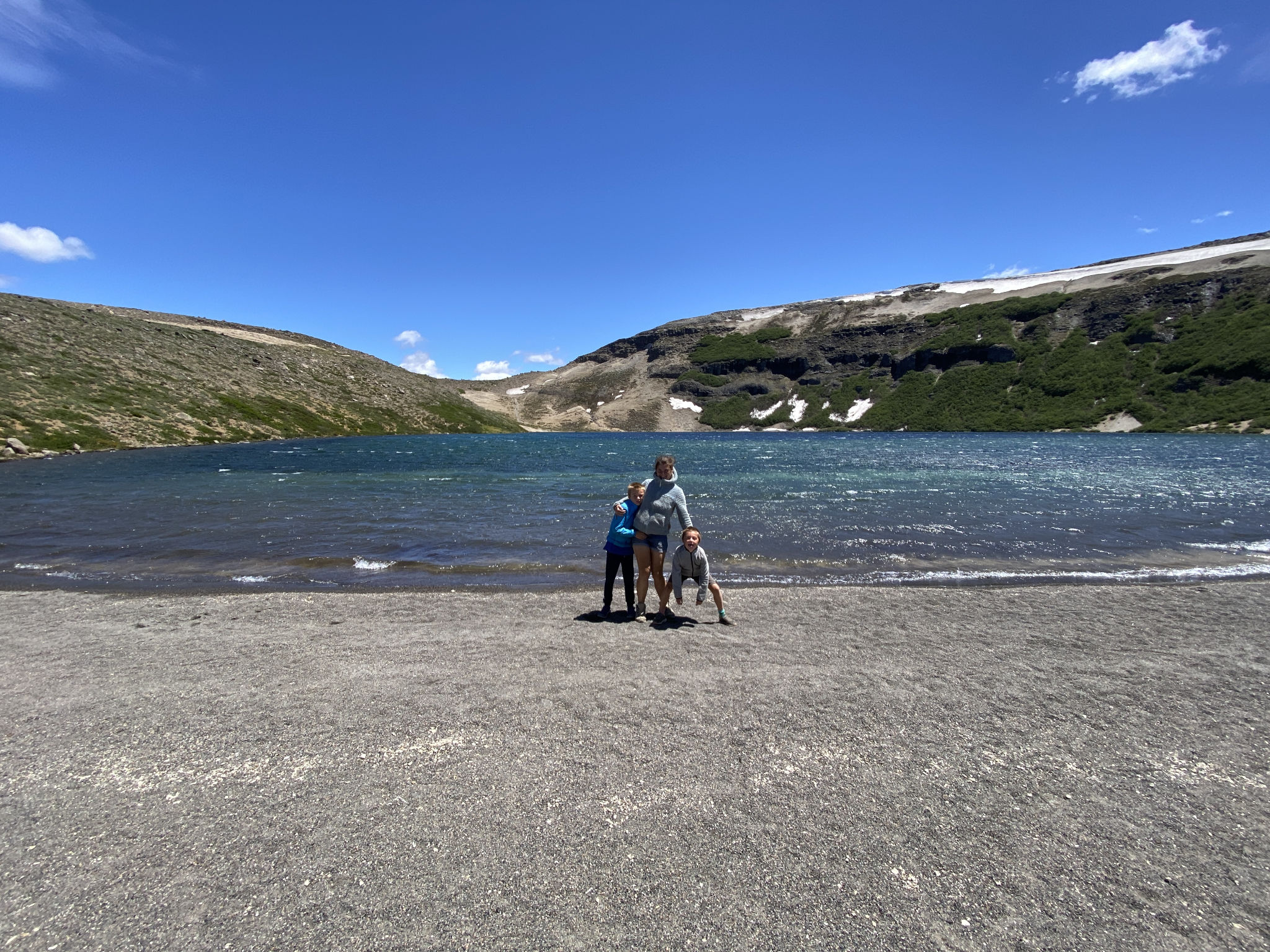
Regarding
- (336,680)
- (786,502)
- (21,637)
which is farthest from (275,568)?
(786,502)

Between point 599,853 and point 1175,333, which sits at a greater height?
point 1175,333

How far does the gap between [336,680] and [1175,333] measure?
709 feet

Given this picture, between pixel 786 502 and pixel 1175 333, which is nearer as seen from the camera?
pixel 786 502

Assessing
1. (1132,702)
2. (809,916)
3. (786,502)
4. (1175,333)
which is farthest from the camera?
(1175,333)

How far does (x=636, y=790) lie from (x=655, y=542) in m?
6.49

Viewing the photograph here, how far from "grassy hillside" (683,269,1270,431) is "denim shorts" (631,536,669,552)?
15434 cm

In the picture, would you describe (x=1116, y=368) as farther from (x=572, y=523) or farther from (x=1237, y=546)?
(x=572, y=523)

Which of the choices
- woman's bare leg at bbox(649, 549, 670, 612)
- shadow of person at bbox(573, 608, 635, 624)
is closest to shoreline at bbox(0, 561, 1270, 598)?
shadow of person at bbox(573, 608, 635, 624)

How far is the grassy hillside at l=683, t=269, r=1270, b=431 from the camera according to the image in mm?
133250

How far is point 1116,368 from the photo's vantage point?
520 ft

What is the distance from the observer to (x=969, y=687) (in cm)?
907


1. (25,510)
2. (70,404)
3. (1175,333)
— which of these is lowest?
(25,510)

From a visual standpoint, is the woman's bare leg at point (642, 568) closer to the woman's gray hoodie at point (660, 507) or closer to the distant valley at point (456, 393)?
the woman's gray hoodie at point (660, 507)

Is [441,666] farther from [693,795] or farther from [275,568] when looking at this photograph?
[275,568]
